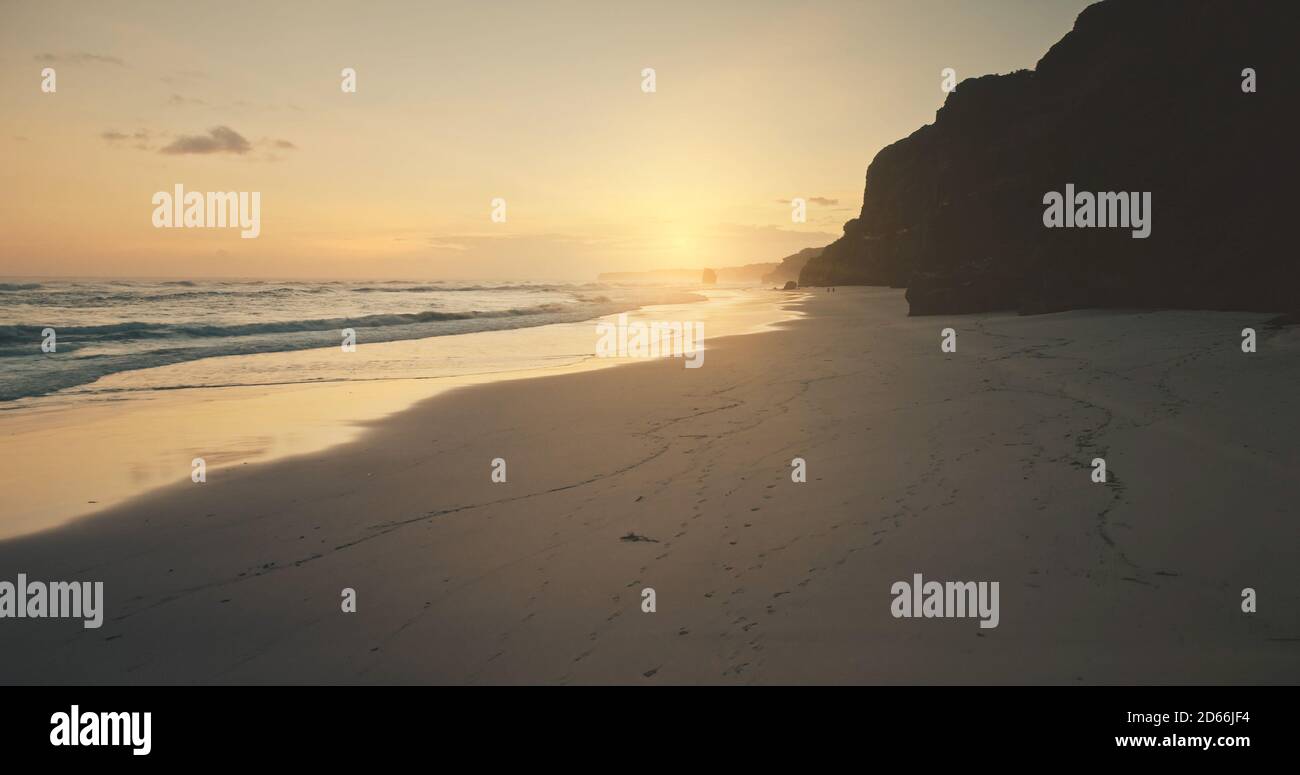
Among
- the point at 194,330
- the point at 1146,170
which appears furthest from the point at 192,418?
the point at 1146,170

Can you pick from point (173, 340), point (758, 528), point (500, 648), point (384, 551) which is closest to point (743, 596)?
point (758, 528)

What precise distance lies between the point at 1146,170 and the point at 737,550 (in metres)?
22.6

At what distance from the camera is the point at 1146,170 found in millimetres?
20469

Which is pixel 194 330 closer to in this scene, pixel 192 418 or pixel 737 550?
pixel 192 418

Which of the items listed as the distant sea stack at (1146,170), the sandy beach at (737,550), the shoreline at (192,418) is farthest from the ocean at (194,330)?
the distant sea stack at (1146,170)

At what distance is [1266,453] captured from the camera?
6441 mm

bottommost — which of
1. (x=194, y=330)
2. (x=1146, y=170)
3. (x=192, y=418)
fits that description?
(x=192, y=418)

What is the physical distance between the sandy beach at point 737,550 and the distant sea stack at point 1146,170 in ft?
37.0

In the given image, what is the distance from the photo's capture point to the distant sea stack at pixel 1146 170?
18359mm

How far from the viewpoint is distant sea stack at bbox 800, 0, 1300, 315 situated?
18.4 metres

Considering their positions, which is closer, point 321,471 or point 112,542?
point 112,542

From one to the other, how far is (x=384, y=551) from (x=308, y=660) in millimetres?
1699

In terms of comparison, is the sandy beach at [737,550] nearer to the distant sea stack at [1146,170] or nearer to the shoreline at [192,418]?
the shoreline at [192,418]
